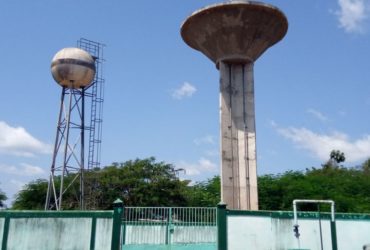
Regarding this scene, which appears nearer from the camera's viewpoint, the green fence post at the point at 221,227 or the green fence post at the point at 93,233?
the green fence post at the point at 93,233

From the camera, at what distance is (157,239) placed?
16.6 metres

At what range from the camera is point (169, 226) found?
53.8 feet

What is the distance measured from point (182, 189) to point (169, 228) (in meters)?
20.0

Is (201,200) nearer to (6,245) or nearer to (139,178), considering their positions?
(139,178)

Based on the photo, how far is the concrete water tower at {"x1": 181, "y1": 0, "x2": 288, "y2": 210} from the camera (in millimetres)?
20812

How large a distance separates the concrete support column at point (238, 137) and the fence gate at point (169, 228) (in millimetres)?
4781

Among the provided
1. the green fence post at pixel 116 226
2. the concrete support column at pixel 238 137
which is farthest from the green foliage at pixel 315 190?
the green fence post at pixel 116 226

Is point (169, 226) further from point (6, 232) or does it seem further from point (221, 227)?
point (6, 232)

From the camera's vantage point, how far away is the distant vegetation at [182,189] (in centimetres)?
3425

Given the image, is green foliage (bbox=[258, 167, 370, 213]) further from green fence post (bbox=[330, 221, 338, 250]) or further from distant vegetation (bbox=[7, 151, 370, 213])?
green fence post (bbox=[330, 221, 338, 250])

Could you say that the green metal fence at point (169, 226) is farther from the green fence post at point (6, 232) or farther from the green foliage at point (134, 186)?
the green foliage at point (134, 186)

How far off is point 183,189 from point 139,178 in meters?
3.94

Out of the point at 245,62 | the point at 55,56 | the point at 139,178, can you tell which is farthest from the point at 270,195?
the point at 55,56

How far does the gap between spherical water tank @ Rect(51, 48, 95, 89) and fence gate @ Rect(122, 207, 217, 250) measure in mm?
12167
